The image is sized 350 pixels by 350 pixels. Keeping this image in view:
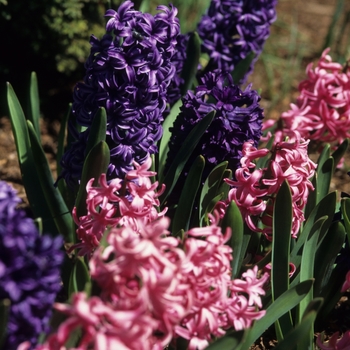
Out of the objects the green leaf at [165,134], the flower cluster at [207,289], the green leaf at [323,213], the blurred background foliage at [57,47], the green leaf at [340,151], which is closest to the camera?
the flower cluster at [207,289]

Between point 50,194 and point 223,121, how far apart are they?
764mm

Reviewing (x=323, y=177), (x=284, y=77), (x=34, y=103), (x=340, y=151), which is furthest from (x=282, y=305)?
(x=284, y=77)

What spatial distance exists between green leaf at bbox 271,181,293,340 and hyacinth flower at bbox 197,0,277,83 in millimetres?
1242

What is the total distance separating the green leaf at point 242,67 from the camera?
2.91 meters

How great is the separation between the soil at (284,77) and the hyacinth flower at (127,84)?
92 cm

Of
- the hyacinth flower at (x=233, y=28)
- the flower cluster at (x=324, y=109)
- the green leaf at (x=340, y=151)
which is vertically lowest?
the green leaf at (x=340, y=151)

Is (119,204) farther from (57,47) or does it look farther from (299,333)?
(57,47)

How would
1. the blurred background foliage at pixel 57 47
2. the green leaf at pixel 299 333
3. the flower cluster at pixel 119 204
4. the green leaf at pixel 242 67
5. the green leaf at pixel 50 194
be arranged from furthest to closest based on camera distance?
the blurred background foliage at pixel 57 47 → the green leaf at pixel 242 67 → the green leaf at pixel 50 194 → the flower cluster at pixel 119 204 → the green leaf at pixel 299 333

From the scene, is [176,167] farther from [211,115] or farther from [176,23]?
[176,23]

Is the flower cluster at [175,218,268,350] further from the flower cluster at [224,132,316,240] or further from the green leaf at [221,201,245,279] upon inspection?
the flower cluster at [224,132,316,240]

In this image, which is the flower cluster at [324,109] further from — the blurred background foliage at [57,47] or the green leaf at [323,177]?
the blurred background foliage at [57,47]

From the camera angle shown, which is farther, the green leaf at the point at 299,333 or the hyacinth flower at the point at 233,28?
the hyacinth flower at the point at 233,28

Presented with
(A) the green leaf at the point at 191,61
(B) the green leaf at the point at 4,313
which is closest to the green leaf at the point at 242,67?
(A) the green leaf at the point at 191,61

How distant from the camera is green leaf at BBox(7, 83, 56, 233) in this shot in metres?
2.43
